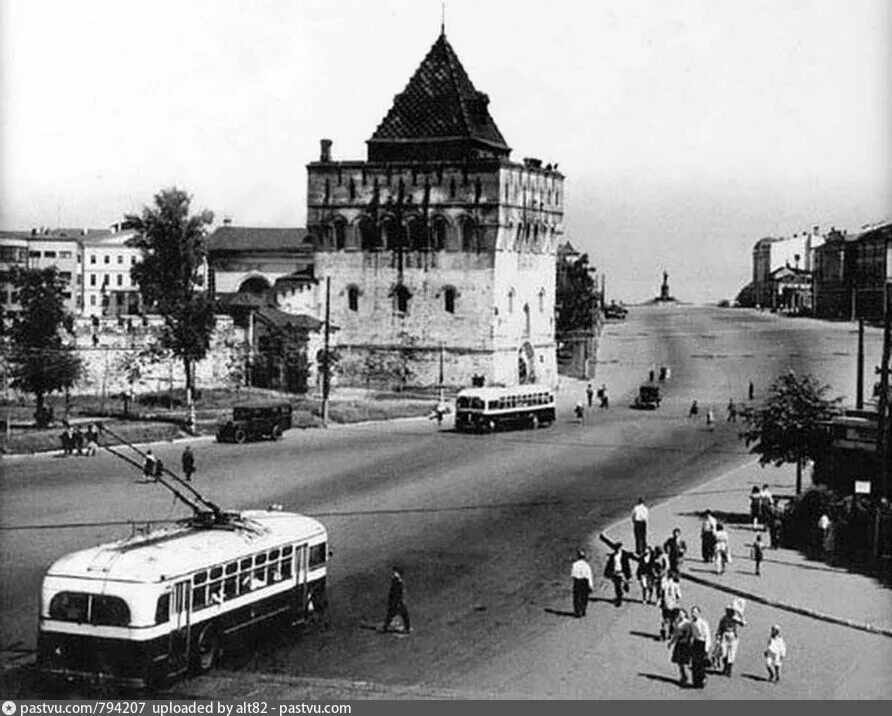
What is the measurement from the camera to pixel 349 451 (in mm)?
46719

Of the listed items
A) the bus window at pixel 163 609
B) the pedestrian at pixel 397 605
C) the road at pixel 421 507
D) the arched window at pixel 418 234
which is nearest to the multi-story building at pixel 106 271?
the arched window at pixel 418 234

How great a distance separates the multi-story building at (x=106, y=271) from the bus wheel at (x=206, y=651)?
96.5m

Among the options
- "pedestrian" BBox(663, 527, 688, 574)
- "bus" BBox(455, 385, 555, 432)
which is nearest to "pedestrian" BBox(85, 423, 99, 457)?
"bus" BBox(455, 385, 555, 432)

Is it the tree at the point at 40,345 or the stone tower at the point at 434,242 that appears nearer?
the tree at the point at 40,345

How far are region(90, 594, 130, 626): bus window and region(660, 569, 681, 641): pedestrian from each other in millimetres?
9083

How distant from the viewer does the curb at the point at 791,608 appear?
23516 millimetres

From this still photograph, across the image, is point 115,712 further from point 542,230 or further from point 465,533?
point 542,230

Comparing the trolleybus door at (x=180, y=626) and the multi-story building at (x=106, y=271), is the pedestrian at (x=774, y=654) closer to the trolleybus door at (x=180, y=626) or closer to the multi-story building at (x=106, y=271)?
the trolleybus door at (x=180, y=626)

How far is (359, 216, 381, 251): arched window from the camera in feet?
237

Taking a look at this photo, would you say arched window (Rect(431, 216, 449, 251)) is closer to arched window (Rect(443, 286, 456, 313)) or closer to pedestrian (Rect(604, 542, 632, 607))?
arched window (Rect(443, 286, 456, 313))

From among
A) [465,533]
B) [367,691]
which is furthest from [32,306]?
[367,691]

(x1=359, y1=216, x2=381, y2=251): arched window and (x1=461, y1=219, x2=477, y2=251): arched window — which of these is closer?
(x1=461, y1=219, x2=477, y2=251): arched window

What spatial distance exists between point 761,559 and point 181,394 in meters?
36.4

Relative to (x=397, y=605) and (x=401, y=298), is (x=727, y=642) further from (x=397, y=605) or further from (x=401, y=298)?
(x=401, y=298)
